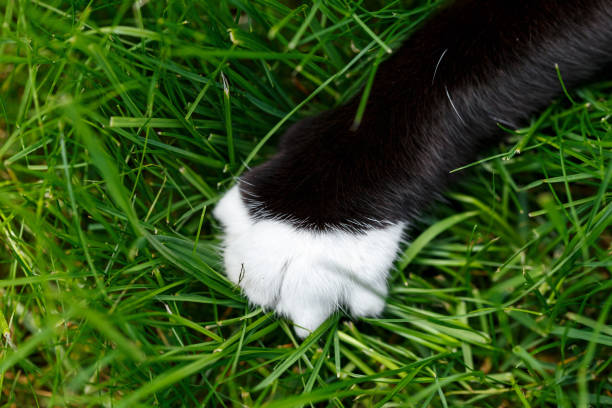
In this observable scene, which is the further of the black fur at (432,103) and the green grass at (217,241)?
the green grass at (217,241)

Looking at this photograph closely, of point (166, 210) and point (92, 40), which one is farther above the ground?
point (92, 40)

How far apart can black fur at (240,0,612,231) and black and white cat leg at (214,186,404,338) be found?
0.03m

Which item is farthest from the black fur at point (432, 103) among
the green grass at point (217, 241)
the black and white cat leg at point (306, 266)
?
the green grass at point (217, 241)

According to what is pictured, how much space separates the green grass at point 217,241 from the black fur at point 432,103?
0.45 ft

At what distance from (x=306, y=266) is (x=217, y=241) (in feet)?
1.29

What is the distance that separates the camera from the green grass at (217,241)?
113 cm

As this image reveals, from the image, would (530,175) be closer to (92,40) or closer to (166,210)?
(166,210)

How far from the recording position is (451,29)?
3.36 feet

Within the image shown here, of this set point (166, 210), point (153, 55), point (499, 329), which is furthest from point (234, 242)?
point (499, 329)

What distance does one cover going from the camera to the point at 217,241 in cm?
131

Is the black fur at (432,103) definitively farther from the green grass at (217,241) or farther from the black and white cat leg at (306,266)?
the green grass at (217,241)

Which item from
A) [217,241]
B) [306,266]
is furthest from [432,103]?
[217,241]

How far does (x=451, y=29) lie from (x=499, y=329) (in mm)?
791

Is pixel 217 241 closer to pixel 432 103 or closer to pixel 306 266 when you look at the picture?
pixel 306 266
